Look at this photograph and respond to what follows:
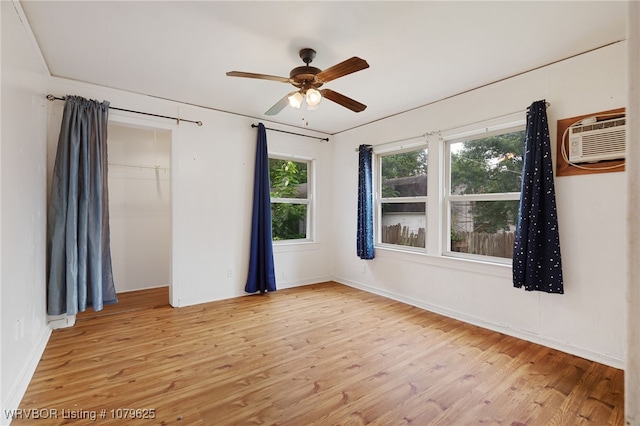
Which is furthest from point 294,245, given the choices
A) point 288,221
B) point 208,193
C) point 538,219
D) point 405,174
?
point 538,219

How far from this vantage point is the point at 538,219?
2629 mm

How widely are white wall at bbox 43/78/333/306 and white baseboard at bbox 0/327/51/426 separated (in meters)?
1.31

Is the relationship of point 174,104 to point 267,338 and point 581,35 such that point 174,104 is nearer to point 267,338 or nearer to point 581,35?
point 267,338

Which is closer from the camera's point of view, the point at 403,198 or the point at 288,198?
the point at 403,198

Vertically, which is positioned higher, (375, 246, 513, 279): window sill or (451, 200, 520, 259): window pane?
(451, 200, 520, 259): window pane

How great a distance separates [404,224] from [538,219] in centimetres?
168

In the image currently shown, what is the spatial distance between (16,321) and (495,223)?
401 centimetres

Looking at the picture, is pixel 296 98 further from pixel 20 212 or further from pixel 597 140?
pixel 597 140

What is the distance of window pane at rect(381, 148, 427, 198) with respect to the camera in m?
3.87

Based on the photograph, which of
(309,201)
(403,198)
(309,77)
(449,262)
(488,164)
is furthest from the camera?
(309,201)

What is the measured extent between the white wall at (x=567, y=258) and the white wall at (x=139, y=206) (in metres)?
3.73

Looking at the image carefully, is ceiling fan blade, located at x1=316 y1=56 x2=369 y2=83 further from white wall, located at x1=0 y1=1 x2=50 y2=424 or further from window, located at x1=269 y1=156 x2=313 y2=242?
window, located at x1=269 y1=156 x2=313 y2=242

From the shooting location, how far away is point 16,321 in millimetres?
1923

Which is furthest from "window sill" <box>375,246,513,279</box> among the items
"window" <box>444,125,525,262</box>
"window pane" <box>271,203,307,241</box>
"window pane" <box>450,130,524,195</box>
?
"window pane" <box>271,203,307,241</box>
